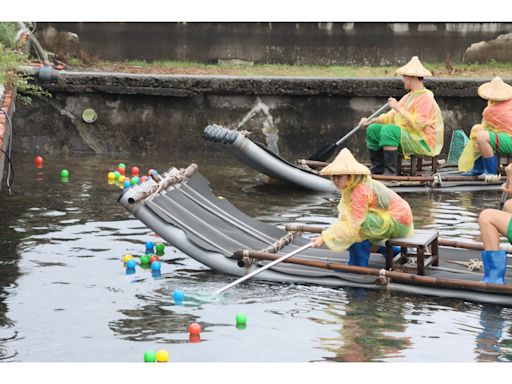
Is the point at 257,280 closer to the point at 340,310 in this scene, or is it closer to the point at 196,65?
the point at 340,310

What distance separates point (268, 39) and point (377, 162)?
17.9ft

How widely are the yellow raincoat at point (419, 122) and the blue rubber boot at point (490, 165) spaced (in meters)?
0.58

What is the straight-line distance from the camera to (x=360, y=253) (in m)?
9.52

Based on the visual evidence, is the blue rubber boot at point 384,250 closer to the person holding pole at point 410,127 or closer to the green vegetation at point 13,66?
the person holding pole at point 410,127

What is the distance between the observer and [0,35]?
16312mm

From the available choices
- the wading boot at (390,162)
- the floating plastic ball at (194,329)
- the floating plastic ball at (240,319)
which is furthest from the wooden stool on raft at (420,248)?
the wading boot at (390,162)

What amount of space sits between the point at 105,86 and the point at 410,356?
956 cm

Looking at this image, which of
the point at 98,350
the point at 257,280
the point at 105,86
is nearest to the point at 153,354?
the point at 98,350

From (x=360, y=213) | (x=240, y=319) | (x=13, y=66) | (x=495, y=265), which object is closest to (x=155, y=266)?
(x=240, y=319)

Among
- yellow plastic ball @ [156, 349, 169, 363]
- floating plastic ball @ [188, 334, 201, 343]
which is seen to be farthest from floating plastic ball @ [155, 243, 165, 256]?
yellow plastic ball @ [156, 349, 169, 363]

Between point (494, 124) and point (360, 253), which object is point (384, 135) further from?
point (360, 253)

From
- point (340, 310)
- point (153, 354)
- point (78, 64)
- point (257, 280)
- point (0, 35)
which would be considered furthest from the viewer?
point (78, 64)

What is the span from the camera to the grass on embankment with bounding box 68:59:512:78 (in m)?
18.2

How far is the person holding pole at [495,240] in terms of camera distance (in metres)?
8.93
